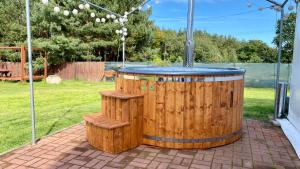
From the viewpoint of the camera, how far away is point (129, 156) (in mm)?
3301

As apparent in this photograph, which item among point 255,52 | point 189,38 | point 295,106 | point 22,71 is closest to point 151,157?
point 189,38

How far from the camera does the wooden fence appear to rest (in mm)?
16138

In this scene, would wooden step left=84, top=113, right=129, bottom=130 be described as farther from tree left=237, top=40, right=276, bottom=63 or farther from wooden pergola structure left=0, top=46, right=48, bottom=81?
tree left=237, top=40, right=276, bottom=63

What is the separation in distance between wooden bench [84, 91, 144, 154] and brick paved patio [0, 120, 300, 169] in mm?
119

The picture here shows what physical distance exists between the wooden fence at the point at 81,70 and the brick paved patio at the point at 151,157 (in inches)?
487

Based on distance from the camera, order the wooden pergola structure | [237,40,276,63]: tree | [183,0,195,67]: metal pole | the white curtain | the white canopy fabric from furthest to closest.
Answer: [237,40,276,63]: tree, the wooden pergola structure, [183,0,195,67]: metal pole, the white curtain, the white canopy fabric

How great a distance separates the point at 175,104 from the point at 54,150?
5.72 ft

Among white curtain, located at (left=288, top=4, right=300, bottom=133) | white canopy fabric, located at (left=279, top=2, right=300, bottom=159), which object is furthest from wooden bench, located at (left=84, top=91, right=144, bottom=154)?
white curtain, located at (left=288, top=4, right=300, bottom=133)

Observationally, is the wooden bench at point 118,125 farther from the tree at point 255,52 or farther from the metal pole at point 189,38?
the tree at point 255,52

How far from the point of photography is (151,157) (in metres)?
3.29

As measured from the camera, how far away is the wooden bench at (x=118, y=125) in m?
3.38

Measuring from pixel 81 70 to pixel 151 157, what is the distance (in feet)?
46.0

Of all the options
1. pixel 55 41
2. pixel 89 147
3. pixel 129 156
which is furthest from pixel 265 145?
pixel 55 41

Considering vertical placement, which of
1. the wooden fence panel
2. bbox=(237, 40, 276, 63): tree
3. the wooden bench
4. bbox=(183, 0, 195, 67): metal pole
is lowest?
the wooden bench
